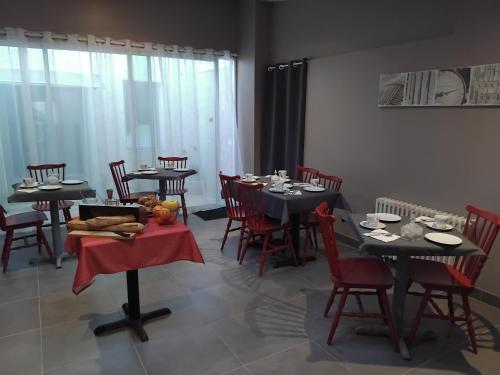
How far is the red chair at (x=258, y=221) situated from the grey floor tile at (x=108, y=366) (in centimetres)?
141

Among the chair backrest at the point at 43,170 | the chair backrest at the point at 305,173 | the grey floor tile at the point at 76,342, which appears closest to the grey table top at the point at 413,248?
the grey floor tile at the point at 76,342

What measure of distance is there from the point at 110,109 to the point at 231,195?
211cm

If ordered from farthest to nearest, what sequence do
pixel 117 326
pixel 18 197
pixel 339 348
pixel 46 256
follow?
1. pixel 46 256
2. pixel 18 197
3. pixel 117 326
4. pixel 339 348

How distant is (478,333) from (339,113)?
247cm

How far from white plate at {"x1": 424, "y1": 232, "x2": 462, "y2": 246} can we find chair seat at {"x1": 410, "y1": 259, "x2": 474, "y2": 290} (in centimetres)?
26

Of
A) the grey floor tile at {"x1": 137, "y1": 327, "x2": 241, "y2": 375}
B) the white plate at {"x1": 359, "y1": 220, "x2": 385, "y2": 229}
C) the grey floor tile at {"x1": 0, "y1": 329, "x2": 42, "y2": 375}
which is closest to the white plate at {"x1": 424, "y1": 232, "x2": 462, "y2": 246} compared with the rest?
the white plate at {"x1": 359, "y1": 220, "x2": 385, "y2": 229}

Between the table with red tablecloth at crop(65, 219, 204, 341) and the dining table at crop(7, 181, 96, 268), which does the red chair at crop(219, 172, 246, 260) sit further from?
the table with red tablecloth at crop(65, 219, 204, 341)

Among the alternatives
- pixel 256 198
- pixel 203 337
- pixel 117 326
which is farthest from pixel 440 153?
pixel 117 326

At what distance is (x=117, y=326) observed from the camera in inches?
96.5

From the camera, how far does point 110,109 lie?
462 centimetres

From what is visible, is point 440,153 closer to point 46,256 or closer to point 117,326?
point 117,326

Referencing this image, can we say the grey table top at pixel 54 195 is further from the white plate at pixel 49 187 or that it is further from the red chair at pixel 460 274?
the red chair at pixel 460 274

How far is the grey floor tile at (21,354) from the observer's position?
6.81 ft

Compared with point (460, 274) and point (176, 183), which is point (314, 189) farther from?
point (176, 183)
